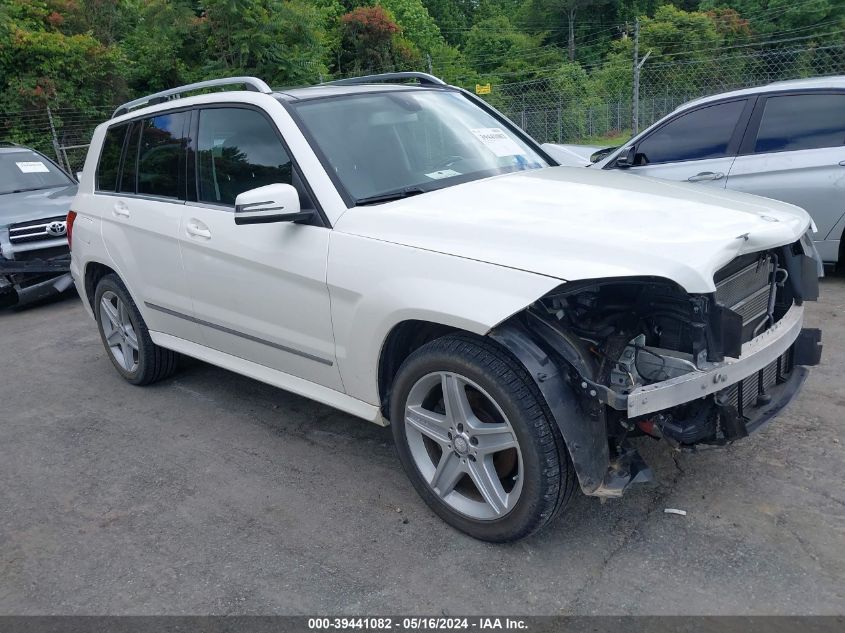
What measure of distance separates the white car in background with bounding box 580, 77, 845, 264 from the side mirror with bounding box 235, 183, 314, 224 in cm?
299

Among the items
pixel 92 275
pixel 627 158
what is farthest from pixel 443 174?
pixel 627 158

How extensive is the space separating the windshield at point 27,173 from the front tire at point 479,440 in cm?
768

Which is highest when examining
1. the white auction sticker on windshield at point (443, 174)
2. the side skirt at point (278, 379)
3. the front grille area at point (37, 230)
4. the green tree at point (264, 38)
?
the green tree at point (264, 38)

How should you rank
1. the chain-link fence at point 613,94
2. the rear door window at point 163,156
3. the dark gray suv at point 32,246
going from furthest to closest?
the chain-link fence at point 613,94, the dark gray suv at point 32,246, the rear door window at point 163,156

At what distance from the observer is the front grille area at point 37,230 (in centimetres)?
782

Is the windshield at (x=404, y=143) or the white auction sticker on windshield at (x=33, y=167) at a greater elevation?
the windshield at (x=404, y=143)

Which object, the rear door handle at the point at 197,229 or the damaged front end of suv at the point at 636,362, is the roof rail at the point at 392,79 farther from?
the damaged front end of suv at the point at 636,362

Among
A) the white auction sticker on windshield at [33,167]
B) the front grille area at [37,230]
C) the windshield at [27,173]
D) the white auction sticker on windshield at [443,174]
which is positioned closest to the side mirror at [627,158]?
the white auction sticker on windshield at [443,174]

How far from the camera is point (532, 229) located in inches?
112

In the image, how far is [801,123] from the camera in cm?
592

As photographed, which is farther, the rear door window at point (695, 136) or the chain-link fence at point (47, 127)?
the chain-link fence at point (47, 127)

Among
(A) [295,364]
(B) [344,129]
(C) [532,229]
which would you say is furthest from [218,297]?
(C) [532,229]

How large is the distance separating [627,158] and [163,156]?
3845 millimetres

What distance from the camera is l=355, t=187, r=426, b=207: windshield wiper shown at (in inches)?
134
